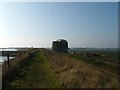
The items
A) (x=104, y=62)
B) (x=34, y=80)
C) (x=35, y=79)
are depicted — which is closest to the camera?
(x=34, y=80)

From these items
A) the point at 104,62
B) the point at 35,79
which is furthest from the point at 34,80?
the point at 104,62

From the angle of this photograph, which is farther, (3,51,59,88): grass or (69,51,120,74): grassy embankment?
(69,51,120,74): grassy embankment

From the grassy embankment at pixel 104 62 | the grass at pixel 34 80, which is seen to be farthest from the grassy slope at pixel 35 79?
the grassy embankment at pixel 104 62

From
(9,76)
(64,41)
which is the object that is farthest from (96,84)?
(64,41)

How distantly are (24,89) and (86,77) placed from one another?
3419 millimetres

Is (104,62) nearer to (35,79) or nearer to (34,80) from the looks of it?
(35,79)

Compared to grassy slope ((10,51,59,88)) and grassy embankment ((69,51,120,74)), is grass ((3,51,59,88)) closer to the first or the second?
grassy slope ((10,51,59,88))

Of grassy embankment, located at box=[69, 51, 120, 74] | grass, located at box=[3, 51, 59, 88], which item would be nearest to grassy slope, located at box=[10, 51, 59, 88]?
grass, located at box=[3, 51, 59, 88]

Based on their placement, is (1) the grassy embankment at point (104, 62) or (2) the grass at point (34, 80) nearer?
(2) the grass at point (34, 80)

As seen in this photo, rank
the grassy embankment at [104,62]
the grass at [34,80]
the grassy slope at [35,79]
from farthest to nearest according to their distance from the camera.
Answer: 1. the grassy embankment at [104,62]
2. the grassy slope at [35,79]
3. the grass at [34,80]

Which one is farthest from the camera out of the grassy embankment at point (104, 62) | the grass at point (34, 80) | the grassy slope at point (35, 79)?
the grassy embankment at point (104, 62)

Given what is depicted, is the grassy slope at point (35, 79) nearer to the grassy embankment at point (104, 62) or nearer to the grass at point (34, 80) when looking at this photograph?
the grass at point (34, 80)

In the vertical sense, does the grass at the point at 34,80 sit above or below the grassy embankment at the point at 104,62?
above

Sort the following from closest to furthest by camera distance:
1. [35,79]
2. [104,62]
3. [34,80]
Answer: [34,80] → [35,79] → [104,62]
